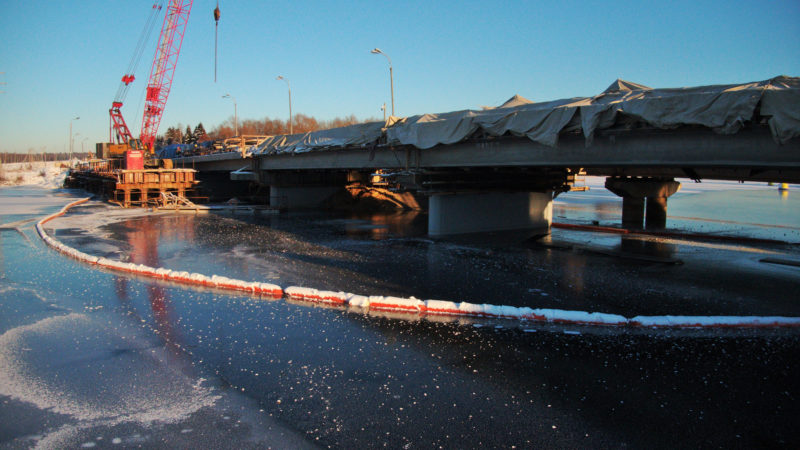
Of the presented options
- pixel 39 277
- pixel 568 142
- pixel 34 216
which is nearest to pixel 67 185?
pixel 34 216

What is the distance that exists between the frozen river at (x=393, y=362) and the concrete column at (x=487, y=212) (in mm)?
8295

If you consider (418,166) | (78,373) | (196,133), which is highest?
(196,133)

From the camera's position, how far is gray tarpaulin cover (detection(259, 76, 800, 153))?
39.4 ft

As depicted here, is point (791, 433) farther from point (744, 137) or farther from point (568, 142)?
point (568, 142)

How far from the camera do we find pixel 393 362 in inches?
299

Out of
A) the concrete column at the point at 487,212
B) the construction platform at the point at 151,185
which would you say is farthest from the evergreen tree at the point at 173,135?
the concrete column at the point at 487,212

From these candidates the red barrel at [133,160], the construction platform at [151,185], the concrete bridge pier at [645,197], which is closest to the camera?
the concrete bridge pier at [645,197]

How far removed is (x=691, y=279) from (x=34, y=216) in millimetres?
37938

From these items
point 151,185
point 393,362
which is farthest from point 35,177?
point 393,362

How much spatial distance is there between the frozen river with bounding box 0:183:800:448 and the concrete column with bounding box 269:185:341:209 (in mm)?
27013

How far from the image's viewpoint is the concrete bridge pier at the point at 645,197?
29.7m

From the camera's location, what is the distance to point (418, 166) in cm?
2403

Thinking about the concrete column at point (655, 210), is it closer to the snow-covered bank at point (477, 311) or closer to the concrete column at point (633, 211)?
the concrete column at point (633, 211)

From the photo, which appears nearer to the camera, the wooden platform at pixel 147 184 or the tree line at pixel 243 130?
the wooden platform at pixel 147 184
